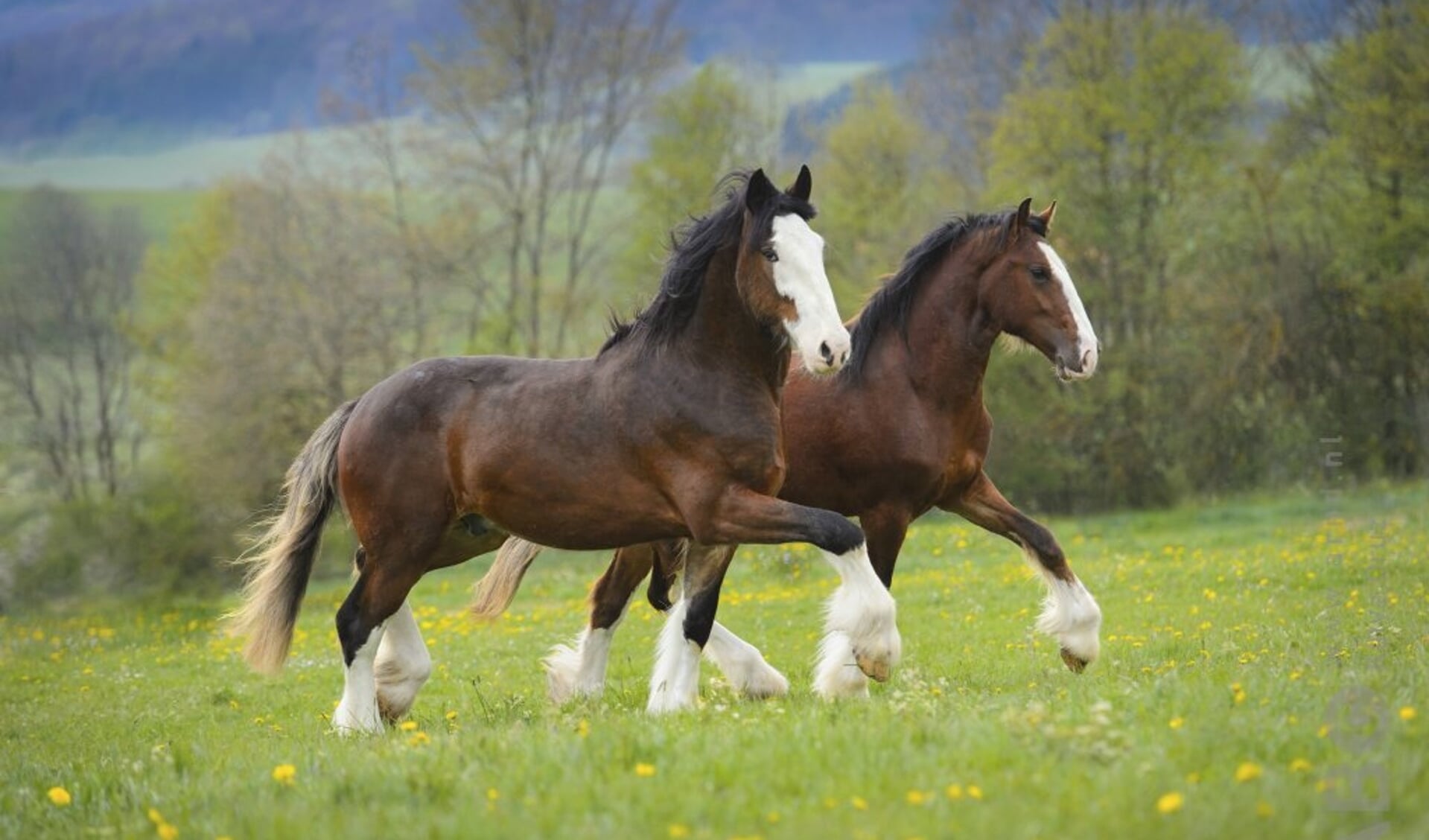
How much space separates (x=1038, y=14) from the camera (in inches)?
1527

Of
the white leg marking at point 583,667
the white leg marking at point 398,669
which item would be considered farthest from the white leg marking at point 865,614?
the white leg marking at point 398,669

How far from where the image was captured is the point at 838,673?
765cm

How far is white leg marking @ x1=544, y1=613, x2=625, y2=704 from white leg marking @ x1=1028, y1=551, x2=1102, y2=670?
8.68 feet

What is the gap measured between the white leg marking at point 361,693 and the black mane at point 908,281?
327 centimetres

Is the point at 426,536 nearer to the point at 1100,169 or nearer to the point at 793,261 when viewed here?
the point at 793,261

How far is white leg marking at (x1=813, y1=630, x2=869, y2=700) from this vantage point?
757cm

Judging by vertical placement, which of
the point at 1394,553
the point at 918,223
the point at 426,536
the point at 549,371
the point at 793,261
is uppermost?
the point at 918,223

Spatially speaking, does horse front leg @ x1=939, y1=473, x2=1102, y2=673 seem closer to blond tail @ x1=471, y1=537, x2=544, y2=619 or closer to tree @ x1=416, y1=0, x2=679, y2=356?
blond tail @ x1=471, y1=537, x2=544, y2=619

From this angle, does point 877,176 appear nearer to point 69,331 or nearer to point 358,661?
point 69,331

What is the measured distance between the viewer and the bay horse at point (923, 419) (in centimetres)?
824

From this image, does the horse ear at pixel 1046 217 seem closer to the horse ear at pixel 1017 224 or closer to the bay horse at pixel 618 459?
the horse ear at pixel 1017 224

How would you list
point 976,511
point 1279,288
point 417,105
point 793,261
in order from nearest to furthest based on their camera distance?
point 793,261, point 976,511, point 1279,288, point 417,105

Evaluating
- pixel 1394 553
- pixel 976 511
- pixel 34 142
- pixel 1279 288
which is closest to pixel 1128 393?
pixel 1279 288

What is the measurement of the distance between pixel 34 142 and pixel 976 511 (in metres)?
116
